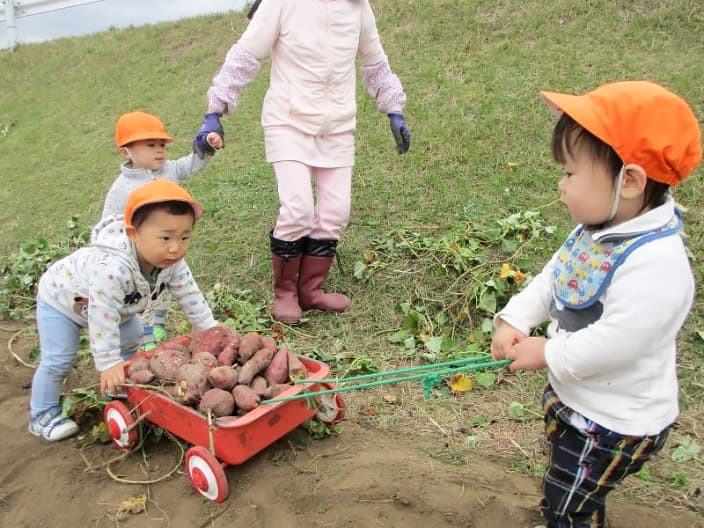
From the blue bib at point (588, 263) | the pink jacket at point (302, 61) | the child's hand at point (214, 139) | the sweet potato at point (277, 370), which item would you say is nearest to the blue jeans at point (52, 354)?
the sweet potato at point (277, 370)

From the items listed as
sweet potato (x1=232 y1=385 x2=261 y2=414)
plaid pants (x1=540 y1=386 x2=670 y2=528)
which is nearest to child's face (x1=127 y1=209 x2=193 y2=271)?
sweet potato (x1=232 y1=385 x2=261 y2=414)

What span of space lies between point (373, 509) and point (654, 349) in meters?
1.13

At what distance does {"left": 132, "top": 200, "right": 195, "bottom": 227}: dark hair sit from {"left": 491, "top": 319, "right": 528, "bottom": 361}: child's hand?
129 cm

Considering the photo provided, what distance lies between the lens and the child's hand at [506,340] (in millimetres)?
1868

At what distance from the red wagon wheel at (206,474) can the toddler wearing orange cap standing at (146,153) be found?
1171mm

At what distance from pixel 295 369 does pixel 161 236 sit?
72cm

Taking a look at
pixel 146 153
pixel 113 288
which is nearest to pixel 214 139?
pixel 146 153

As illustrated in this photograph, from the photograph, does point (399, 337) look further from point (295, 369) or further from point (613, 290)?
point (613, 290)

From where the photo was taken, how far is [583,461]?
5.63ft

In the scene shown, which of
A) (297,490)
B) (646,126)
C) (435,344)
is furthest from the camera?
(435,344)

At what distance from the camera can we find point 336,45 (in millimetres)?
3510

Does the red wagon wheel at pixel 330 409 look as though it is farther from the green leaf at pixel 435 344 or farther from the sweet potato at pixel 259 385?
the green leaf at pixel 435 344

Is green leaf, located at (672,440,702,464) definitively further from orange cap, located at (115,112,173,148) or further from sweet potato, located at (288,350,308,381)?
orange cap, located at (115,112,173,148)

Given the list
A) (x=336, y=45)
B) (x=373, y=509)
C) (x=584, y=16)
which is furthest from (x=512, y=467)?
(x=584, y=16)
